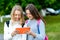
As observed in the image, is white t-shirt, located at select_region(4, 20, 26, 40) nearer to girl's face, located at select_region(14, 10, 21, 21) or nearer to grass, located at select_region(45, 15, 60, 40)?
girl's face, located at select_region(14, 10, 21, 21)

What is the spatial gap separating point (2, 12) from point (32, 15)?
18.4 meters

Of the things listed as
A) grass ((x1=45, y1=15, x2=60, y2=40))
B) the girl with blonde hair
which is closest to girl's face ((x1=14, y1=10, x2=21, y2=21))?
the girl with blonde hair

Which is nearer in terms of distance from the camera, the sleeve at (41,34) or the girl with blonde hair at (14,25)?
the sleeve at (41,34)

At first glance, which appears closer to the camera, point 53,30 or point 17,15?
point 17,15

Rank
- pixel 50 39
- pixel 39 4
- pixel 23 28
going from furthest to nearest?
pixel 39 4
pixel 50 39
pixel 23 28

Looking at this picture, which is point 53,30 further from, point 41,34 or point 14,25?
point 41,34

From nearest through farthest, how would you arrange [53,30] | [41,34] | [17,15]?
1. [41,34]
2. [17,15]
3. [53,30]

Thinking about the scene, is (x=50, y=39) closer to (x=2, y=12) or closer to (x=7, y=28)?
(x=7, y=28)

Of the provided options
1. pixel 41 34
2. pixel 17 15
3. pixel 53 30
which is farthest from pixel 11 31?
pixel 53 30

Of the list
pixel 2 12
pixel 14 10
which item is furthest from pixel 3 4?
pixel 14 10

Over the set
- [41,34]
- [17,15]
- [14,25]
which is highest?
[17,15]

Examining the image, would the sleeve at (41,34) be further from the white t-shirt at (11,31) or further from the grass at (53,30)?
the grass at (53,30)

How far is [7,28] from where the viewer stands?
16.9 ft

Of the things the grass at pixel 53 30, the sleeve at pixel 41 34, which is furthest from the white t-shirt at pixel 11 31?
the grass at pixel 53 30
